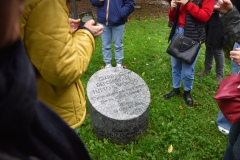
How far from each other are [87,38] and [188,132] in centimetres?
240

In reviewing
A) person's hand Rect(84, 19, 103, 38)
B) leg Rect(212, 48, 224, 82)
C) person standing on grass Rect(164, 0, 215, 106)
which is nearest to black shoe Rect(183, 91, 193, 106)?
person standing on grass Rect(164, 0, 215, 106)

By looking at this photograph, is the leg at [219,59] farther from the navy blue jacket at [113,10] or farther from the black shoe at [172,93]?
the navy blue jacket at [113,10]

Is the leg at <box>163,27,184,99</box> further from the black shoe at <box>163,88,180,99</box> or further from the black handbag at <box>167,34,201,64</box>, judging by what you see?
the black handbag at <box>167,34,201,64</box>

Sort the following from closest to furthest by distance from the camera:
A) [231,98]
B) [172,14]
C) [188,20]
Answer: [231,98]
[188,20]
[172,14]

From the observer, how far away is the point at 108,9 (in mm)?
4484

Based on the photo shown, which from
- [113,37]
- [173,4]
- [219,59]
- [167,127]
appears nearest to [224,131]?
[167,127]

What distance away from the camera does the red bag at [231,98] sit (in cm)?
212

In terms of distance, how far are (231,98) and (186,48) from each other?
1614 millimetres

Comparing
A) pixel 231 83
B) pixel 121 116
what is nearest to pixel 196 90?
pixel 121 116

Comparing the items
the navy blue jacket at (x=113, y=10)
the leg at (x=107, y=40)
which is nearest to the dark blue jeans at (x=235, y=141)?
the navy blue jacket at (x=113, y=10)

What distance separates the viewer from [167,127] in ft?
11.9

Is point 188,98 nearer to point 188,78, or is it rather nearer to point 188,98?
point 188,98

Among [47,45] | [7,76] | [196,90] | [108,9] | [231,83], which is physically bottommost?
[196,90]

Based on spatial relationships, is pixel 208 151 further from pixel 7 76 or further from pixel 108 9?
pixel 7 76
